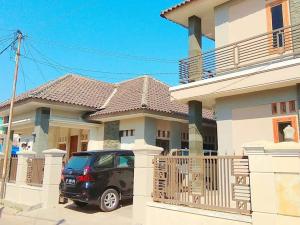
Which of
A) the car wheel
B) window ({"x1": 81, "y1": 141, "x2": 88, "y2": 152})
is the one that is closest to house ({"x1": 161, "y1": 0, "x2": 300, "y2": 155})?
the car wheel

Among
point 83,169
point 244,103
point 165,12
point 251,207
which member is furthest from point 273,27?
point 83,169

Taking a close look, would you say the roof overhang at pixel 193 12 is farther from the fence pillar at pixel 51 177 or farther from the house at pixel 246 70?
the fence pillar at pixel 51 177

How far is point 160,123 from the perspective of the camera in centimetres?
1567

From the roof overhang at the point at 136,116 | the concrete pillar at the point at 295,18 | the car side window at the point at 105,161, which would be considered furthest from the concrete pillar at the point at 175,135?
the concrete pillar at the point at 295,18

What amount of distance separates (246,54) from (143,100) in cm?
549

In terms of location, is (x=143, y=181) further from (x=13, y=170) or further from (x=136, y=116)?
(x=13, y=170)

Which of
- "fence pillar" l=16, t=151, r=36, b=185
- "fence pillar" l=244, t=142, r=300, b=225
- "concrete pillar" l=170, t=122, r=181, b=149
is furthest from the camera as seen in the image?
"concrete pillar" l=170, t=122, r=181, b=149

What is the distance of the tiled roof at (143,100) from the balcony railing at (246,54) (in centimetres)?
288

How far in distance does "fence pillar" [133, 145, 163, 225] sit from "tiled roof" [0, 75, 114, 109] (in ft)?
27.2

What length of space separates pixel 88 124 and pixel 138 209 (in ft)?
30.7

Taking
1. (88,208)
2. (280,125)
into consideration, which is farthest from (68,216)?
(280,125)

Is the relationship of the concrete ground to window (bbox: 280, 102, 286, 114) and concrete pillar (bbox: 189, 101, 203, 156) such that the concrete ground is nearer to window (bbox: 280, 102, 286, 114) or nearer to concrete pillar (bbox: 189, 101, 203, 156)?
concrete pillar (bbox: 189, 101, 203, 156)

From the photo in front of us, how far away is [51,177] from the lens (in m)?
11.6

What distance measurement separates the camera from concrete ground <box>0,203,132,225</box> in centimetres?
908
